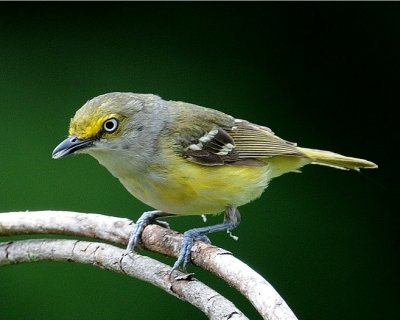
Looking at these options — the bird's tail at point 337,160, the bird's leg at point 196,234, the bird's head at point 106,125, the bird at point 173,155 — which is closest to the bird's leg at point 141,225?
the bird at point 173,155

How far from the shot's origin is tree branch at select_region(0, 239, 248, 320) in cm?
245

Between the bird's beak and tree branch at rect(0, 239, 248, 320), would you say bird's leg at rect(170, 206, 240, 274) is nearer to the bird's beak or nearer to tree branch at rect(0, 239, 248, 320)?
tree branch at rect(0, 239, 248, 320)

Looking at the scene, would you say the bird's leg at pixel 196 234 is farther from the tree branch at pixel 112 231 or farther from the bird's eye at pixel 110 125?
the bird's eye at pixel 110 125

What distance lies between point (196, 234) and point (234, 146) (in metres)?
0.73

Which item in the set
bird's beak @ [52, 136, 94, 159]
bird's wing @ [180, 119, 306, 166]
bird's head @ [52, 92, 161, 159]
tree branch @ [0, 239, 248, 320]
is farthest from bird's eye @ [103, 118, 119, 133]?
tree branch @ [0, 239, 248, 320]

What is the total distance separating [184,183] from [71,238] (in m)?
0.46

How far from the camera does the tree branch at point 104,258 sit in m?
2.45

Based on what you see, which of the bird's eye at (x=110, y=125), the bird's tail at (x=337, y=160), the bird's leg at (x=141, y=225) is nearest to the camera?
the bird's leg at (x=141, y=225)

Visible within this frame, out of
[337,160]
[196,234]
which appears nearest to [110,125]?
[196,234]

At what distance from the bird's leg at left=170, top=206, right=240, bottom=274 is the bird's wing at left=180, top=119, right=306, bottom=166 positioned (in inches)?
8.3

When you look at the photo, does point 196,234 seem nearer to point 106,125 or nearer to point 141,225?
point 141,225

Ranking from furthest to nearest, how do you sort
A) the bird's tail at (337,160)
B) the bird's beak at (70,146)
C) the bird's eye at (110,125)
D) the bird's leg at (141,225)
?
the bird's tail at (337,160) → the bird's eye at (110,125) → the bird's beak at (70,146) → the bird's leg at (141,225)

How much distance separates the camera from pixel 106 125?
9.97 ft

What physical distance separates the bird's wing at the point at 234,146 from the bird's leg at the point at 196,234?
21 centimetres
